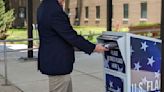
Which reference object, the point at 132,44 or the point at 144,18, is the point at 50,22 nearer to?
the point at 132,44

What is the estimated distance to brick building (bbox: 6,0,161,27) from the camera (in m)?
34.2

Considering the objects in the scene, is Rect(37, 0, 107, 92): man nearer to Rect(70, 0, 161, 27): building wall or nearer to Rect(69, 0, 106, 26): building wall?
Rect(70, 0, 161, 27): building wall

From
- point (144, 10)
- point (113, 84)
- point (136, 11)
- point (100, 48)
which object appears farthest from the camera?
point (136, 11)

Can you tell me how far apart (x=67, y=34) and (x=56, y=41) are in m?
0.16

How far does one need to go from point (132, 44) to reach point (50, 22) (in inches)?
34.8

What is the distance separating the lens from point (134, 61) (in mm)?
3926

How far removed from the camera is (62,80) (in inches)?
173

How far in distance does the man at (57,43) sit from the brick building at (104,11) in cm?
2627

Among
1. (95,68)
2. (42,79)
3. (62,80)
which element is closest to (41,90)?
(42,79)

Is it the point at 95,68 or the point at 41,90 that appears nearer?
the point at 41,90

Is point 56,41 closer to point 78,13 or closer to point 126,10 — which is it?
point 126,10

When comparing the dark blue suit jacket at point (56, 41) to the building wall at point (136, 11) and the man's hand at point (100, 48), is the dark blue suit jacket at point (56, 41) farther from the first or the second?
the building wall at point (136, 11)

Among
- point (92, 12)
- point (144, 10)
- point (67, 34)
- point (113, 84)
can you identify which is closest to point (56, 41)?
point (67, 34)

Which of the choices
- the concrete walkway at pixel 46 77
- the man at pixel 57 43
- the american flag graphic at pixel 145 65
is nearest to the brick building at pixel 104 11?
the concrete walkway at pixel 46 77
